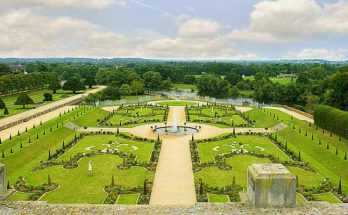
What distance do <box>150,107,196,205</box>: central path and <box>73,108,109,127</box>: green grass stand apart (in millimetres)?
16063

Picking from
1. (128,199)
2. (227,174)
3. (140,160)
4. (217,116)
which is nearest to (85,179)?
(128,199)

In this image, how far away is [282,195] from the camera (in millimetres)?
9547

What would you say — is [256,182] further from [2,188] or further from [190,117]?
[190,117]

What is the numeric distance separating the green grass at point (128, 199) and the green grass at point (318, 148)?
13.7 m

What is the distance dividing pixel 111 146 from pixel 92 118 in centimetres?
2100

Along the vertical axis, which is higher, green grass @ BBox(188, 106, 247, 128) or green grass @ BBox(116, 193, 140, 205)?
green grass @ BBox(116, 193, 140, 205)

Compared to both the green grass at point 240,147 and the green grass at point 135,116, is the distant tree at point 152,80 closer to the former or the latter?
the green grass at point 135,116

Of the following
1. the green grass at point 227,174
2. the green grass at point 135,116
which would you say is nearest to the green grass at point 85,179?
the green grass at point 227,174

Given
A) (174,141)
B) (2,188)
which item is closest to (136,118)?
(174,141)

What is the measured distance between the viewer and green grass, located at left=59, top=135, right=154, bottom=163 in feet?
116

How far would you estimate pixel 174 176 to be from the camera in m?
28.6

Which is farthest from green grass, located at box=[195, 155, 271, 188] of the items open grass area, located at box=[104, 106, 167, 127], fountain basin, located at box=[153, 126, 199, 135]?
open grass area, located at box=[104, 106, 167, 127]

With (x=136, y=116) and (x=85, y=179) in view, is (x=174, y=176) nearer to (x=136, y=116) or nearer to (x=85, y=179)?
(x=85, y=179)

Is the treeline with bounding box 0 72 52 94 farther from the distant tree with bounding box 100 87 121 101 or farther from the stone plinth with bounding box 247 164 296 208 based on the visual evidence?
the stone plinth with bounding box 247 164 296 208
